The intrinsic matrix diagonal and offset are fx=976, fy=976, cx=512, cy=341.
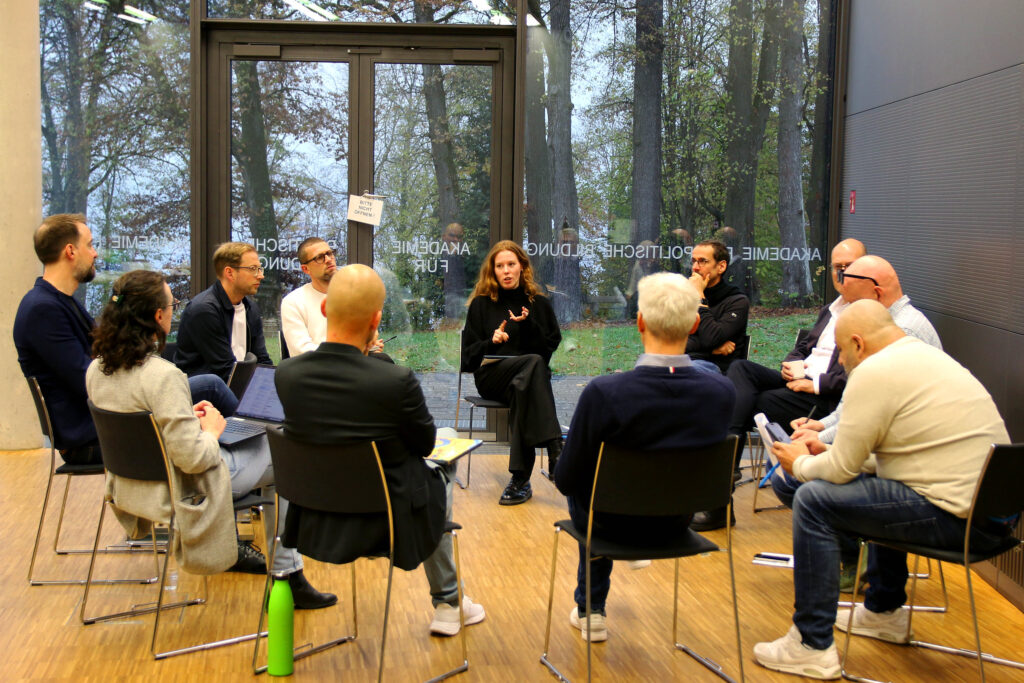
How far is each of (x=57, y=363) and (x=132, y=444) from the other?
0.98 meters

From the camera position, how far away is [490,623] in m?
3.77

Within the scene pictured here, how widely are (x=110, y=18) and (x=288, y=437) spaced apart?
196 inches

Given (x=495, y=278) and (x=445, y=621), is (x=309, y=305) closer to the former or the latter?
(x=495, y=278)

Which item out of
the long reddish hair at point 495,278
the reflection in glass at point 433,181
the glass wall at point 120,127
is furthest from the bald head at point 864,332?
the glass wall at point 120,127

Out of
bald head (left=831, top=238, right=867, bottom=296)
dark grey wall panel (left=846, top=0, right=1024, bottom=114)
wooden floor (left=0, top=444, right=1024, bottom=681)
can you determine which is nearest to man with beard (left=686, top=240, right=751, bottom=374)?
bald head (left=831, top=238, right=867, bottom=296)

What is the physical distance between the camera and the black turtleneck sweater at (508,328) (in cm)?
576

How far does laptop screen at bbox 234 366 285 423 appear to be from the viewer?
3979mm

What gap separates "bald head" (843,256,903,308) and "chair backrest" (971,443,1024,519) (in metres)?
1.68

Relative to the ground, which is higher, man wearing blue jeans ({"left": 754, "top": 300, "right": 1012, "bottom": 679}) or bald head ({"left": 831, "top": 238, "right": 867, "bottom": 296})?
bald head ({"left": 831, "top": 238, "right": 867, "bottom": 296})

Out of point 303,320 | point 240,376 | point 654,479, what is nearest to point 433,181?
point 303,320

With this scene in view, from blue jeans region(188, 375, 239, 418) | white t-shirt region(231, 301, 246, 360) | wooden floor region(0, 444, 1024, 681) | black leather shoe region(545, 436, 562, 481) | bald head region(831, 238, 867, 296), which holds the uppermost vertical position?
bald head region(831, 238, 867, 296)

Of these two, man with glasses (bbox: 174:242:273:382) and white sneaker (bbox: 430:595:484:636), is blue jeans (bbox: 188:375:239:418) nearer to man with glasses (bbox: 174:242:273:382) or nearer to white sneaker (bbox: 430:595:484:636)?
man with glasses (bbox: 174:242:273:382)

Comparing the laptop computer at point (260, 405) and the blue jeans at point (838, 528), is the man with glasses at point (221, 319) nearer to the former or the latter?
the laptop computer at point (260, 405)

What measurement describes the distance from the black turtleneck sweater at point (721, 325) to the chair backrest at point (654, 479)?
2.60 metres
